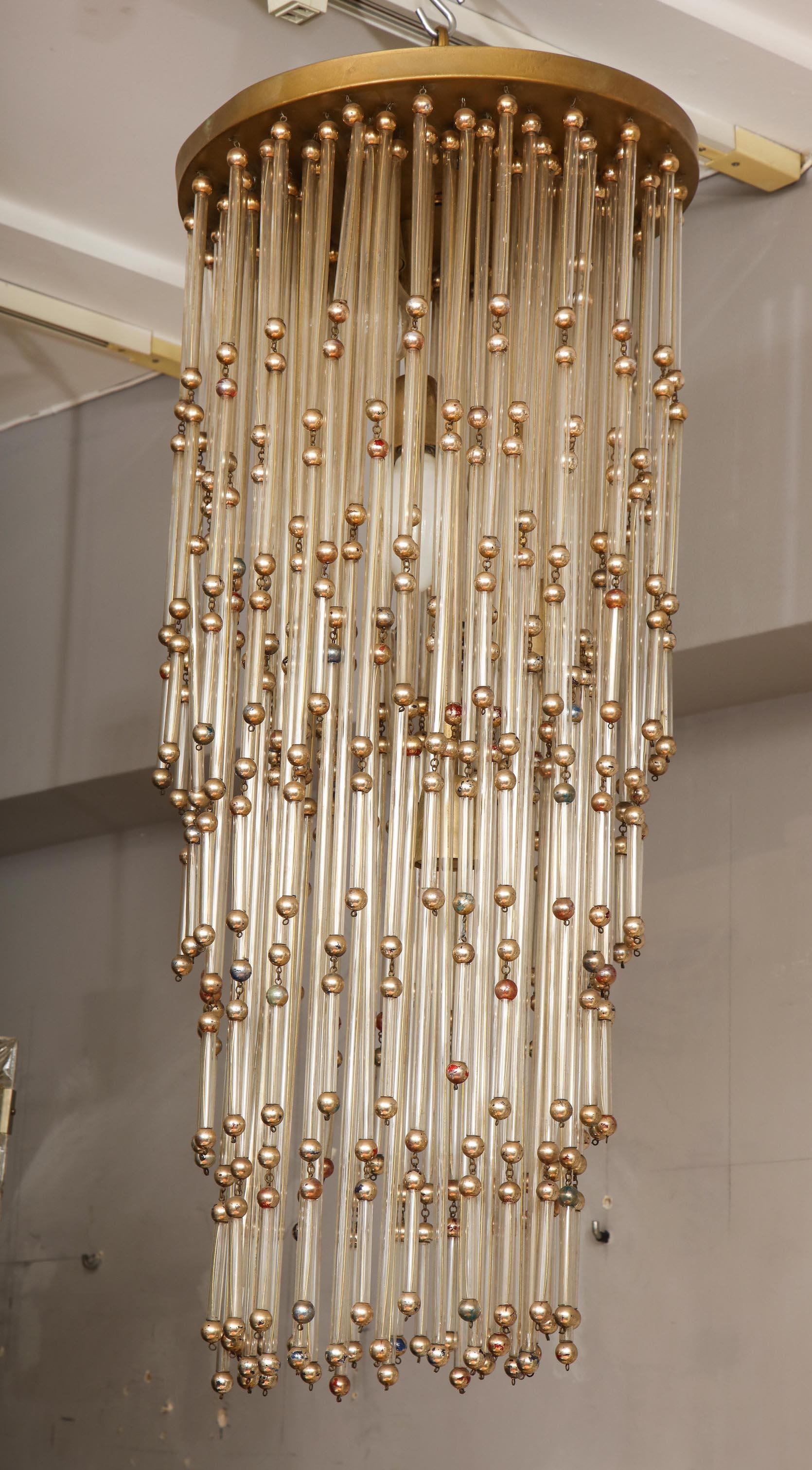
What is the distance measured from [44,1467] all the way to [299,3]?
3.41m

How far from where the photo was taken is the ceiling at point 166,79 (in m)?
2.71

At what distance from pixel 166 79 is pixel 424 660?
1582 millimetres

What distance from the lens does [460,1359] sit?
185 cm

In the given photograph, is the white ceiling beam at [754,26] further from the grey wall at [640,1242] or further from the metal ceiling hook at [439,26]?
the grey wall at [640,1242]

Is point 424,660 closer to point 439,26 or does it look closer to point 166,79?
point 439,26

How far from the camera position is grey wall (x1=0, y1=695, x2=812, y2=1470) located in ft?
9.72

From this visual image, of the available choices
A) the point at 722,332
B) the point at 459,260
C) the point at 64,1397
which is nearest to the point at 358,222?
the point at 459,260

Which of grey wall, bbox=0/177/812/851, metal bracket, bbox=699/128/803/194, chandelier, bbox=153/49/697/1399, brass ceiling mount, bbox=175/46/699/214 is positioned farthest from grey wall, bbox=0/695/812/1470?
brass ceiling mount, bbox=175/46/699/214

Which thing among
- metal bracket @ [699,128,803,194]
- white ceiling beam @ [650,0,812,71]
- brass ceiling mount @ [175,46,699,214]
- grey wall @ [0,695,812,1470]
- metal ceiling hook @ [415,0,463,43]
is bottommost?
grey wall @ [0,695,812,1470]

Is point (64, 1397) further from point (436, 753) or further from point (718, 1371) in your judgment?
point (436, 753)

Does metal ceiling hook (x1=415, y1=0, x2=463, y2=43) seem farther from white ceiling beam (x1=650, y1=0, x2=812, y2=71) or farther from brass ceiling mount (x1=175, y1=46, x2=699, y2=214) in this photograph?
white ceiling beam (x1=650, y1=0, x2=812, y2=71)

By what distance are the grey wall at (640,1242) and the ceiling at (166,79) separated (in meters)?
1.19

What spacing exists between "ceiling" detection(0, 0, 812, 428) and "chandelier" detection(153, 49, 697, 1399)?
0.79 meters

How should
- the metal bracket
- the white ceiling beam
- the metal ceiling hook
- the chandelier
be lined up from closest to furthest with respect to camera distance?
the chandelier < the metal ceiling hook < the white ceiling beam < the metal bracket
